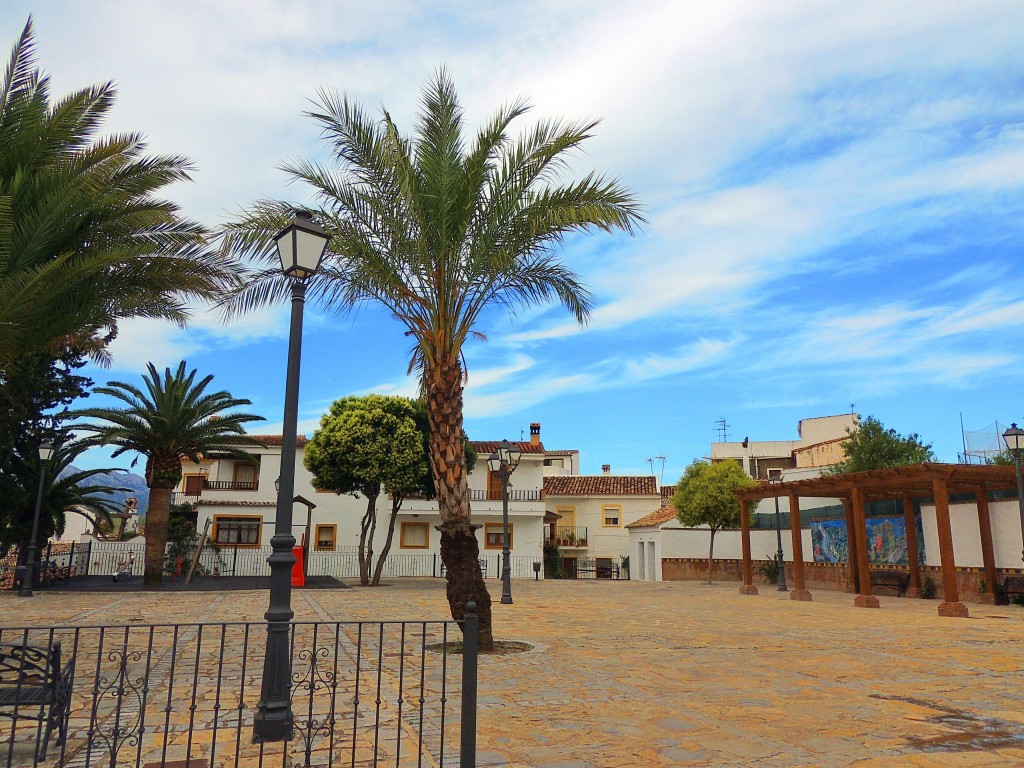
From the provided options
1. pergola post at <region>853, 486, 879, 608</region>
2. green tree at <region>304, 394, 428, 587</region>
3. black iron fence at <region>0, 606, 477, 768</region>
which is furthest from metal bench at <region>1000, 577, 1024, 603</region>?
green tree at <region>304, 394, 428, 587</region>

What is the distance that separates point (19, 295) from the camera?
27.6 ft

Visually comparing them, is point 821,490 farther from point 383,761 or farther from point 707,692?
point 383,761

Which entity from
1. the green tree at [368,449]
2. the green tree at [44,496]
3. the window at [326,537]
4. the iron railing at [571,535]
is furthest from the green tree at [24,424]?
the iron railing at [571,535]

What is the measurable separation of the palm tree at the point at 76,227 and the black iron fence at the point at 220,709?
4311 millimetres

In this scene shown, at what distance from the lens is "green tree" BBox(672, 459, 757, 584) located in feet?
94.5

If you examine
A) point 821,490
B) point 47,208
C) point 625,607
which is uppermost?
point 47,208

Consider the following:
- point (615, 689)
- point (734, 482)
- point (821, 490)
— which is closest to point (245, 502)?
point (734, 482)

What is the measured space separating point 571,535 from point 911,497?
86.4 feet

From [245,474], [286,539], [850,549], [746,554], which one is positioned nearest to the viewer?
[286,539]

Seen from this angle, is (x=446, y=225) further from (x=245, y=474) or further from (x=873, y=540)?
(x=245, y=474)

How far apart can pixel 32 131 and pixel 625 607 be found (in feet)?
50.9

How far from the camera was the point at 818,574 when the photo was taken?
26562 millimetres

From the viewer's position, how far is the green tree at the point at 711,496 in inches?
1134

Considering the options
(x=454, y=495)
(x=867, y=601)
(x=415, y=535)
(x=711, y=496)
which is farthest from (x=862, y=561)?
(x=415, y=535)
